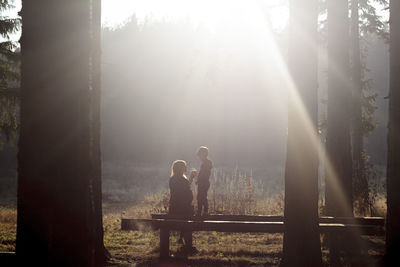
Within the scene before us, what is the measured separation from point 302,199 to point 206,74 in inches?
143

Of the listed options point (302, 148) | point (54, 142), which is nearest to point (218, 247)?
point (302, 148)

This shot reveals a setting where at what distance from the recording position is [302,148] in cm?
562

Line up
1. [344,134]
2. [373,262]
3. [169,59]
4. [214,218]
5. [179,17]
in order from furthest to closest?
[179,17], [169,59], [344,134], [214,218], [373,262]

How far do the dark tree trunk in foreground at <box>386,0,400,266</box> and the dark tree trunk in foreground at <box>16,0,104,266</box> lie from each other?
453 centimetres

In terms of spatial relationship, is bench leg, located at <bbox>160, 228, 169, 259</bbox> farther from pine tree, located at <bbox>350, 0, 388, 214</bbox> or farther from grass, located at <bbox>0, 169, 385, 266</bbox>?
pine tree, located at <bbox>350, 0, 388, 214</bbox>

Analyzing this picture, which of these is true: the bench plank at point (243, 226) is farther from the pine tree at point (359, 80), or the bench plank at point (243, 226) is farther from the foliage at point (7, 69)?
the foliage at point (7, 69)

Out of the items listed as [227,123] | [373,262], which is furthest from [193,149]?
[373,262]

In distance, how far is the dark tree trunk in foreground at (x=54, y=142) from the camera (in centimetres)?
313

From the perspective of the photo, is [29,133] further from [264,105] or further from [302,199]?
[264,105]

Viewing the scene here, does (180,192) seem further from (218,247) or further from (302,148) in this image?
(302,148)

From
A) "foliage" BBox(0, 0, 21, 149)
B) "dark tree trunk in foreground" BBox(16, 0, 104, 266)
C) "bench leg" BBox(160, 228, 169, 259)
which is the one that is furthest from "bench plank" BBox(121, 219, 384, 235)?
"foliage" BBox(0, 0, 21, 149)

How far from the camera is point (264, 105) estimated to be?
4547 centimetres

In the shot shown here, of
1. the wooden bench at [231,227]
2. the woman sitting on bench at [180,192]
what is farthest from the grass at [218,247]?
the woman sitting on bench at [180,192]

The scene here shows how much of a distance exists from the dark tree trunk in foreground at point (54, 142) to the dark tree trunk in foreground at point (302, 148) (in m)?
3.18
